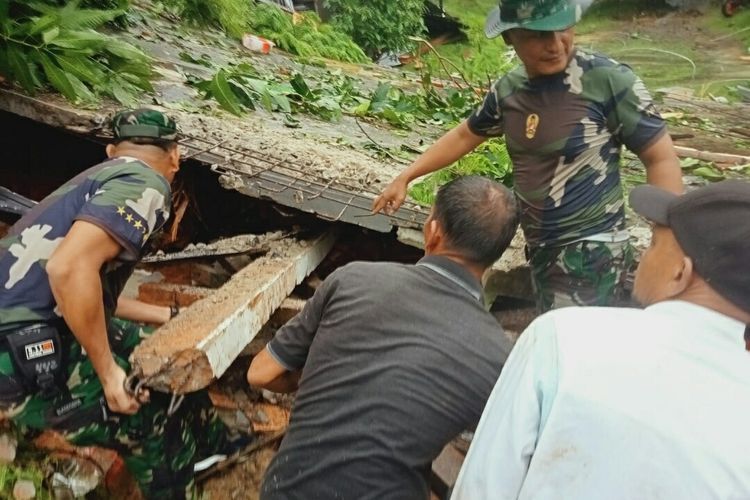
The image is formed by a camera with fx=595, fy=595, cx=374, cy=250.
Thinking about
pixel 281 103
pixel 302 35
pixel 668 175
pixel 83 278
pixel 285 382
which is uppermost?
pixel 668 175

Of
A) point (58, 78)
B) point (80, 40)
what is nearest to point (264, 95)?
point (80, 40)

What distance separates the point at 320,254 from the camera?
378cm

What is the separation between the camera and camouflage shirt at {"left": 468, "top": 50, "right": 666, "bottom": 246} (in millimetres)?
2449

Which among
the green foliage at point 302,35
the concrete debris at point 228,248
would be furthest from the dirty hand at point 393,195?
the green foliage at point 302,35

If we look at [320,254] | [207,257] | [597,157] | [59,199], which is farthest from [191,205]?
[597,157]

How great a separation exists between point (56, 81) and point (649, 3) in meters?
24.0

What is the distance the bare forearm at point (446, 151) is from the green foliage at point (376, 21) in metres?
14.7

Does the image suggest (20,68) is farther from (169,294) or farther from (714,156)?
(714,156)

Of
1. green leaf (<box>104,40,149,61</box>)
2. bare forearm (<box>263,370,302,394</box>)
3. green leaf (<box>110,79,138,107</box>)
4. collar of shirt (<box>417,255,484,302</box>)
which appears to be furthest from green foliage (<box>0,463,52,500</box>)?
green leaf (<box>104,40,149,61</box>)

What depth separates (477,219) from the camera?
1998mm

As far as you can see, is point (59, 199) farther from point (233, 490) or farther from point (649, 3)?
point (649, 3)

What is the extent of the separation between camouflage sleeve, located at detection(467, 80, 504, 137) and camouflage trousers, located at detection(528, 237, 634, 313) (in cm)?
62

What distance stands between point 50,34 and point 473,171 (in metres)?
3.12

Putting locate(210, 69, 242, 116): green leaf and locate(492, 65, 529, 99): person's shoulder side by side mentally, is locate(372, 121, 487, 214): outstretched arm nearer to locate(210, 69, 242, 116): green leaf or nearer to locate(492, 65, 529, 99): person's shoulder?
locate(492, 65, 529, 99): person's shoulder
